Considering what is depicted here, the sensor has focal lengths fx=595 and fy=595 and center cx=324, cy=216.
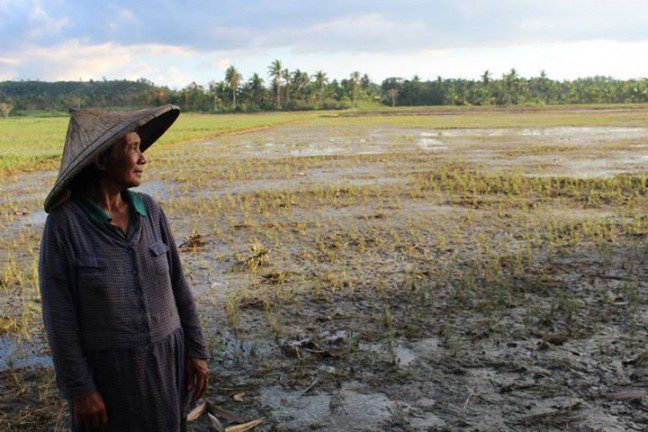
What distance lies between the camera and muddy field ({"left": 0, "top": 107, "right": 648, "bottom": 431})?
327 cm

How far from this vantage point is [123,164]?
78.8 inches

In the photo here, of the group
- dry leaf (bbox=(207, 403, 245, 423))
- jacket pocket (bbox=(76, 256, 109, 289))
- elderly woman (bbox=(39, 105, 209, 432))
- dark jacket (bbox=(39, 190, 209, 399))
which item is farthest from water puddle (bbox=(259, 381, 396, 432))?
jacket pocket (bbox=(76, 256, 109, 289))

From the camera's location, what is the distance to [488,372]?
3604 mm

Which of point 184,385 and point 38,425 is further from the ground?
point 184,385

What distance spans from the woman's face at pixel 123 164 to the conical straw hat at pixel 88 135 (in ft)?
0.13

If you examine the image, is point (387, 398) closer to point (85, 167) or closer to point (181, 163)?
point (85, 167)

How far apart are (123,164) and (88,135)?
0.15 m

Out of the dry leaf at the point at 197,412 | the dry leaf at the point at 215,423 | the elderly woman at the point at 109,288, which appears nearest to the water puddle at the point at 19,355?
the dry leaf at the point at 197,412

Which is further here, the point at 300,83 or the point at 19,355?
the point at 300,83

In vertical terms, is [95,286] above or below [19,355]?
above

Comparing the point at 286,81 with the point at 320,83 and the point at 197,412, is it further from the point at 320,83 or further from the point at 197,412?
the point at 197,412

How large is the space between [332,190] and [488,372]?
7.76 meters

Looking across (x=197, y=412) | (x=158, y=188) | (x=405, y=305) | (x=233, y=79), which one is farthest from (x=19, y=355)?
(x=233, y=79)

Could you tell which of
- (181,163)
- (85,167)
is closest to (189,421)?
(85,167)
